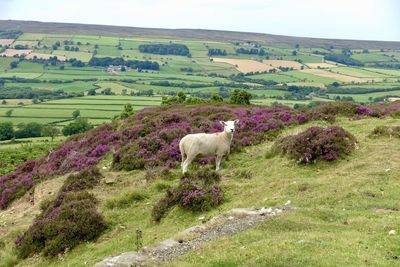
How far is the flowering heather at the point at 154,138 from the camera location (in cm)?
3080

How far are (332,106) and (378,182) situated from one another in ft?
56.3

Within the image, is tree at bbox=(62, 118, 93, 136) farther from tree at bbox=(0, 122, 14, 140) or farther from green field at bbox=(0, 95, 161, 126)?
tree at bbox=(0, 122, 14, 140)

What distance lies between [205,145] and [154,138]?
7792mm

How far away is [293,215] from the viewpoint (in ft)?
55.4

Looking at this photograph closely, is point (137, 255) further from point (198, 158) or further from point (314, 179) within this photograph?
point (198, 158)

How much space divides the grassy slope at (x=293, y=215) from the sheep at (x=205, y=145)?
3.93ft

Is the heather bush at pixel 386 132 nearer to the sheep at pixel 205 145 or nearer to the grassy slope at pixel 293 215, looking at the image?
the grassy slope at pixel 293 215

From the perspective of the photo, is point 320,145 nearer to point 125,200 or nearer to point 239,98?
point 125,200

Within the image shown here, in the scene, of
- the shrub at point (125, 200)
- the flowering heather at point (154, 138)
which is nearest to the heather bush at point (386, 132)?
the flowering heather at point (154, 138)

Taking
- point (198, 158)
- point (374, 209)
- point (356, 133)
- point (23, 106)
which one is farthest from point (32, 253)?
point (23, 106)

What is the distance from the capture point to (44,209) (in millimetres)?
26219

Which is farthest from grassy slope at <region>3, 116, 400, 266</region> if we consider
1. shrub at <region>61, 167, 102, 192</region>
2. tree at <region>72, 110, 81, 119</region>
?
tree at <region>72, 110, 81, 119</region>

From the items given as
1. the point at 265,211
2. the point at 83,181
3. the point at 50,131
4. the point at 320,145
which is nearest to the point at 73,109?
→ the point at 50,131

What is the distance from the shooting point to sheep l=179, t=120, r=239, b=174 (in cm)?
2545
